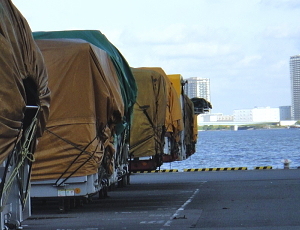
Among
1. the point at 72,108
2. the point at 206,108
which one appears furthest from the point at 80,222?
the point at 206,108

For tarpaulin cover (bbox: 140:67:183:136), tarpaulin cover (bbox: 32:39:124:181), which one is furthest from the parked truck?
tarpaulin cover (bbox: 140:67:183:136)

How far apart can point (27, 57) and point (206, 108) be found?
118 ft

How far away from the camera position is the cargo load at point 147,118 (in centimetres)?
2314

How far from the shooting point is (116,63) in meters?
18.0

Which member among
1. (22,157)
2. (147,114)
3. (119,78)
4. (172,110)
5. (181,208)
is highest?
(119,78)

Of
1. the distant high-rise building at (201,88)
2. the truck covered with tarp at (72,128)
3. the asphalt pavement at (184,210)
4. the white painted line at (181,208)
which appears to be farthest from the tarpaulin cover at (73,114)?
the distant high-rise building at (201,88)

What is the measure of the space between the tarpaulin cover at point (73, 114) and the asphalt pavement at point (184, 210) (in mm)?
1086

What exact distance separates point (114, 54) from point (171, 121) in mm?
7286

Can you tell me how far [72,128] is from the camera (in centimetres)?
1467

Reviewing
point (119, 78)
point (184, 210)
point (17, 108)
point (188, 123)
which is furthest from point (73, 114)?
point (188, 123)

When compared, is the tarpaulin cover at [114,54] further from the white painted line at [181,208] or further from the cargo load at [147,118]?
the cargo load at [147,118]

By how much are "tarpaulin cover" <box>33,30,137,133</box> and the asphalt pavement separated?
2227 mm

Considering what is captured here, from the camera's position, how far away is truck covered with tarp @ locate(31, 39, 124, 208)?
14625mm

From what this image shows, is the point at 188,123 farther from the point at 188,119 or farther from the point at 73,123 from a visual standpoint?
the point at 73,123
